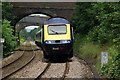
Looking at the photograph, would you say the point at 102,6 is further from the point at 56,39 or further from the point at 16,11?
the point at 16,11

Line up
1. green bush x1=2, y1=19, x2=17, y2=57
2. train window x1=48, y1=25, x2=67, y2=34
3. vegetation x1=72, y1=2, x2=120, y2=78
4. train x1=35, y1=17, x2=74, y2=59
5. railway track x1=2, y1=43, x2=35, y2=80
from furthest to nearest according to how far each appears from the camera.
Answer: green bush x1=2, y1=19, x2=17, y2=57, train window x1=48, y1=25, x2=67, y2=34, train x1=35, y1=17, x2=74, y2=59, railway track x1=2, y1=43, x2=35, y2=80, vegetation x1=72, y1=2, x2=120, y2=78

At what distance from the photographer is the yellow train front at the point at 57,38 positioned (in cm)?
2205

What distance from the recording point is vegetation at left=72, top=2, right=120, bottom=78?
50.5 ft

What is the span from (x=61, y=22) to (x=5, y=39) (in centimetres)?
1309

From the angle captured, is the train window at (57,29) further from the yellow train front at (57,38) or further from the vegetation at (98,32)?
the vegetation at (98,32)

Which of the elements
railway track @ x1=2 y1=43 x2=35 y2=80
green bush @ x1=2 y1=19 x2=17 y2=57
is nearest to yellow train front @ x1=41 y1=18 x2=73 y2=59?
railway track @ x1=2 y1=43 x2=35 y2=80

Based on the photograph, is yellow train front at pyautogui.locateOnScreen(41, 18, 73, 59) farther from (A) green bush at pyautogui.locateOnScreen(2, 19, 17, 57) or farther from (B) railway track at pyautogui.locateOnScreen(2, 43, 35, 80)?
(A) green bush at pyautogui.locateOnScreen(2, 19, 17, 57)

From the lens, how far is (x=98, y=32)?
83.3 feet

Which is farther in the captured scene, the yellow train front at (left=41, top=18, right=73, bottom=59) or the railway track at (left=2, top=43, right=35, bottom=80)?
the yellow train front at (left=41, top=18, right=73, bottom=59)

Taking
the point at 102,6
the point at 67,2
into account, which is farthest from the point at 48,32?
the point at 67,2

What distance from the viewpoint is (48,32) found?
22.7 metres

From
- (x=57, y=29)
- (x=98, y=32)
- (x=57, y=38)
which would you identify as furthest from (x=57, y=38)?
(x=98, y=32)

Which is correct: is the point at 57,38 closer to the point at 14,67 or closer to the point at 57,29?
the point at 57,29

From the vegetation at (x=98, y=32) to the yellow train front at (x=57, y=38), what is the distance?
2.17m
